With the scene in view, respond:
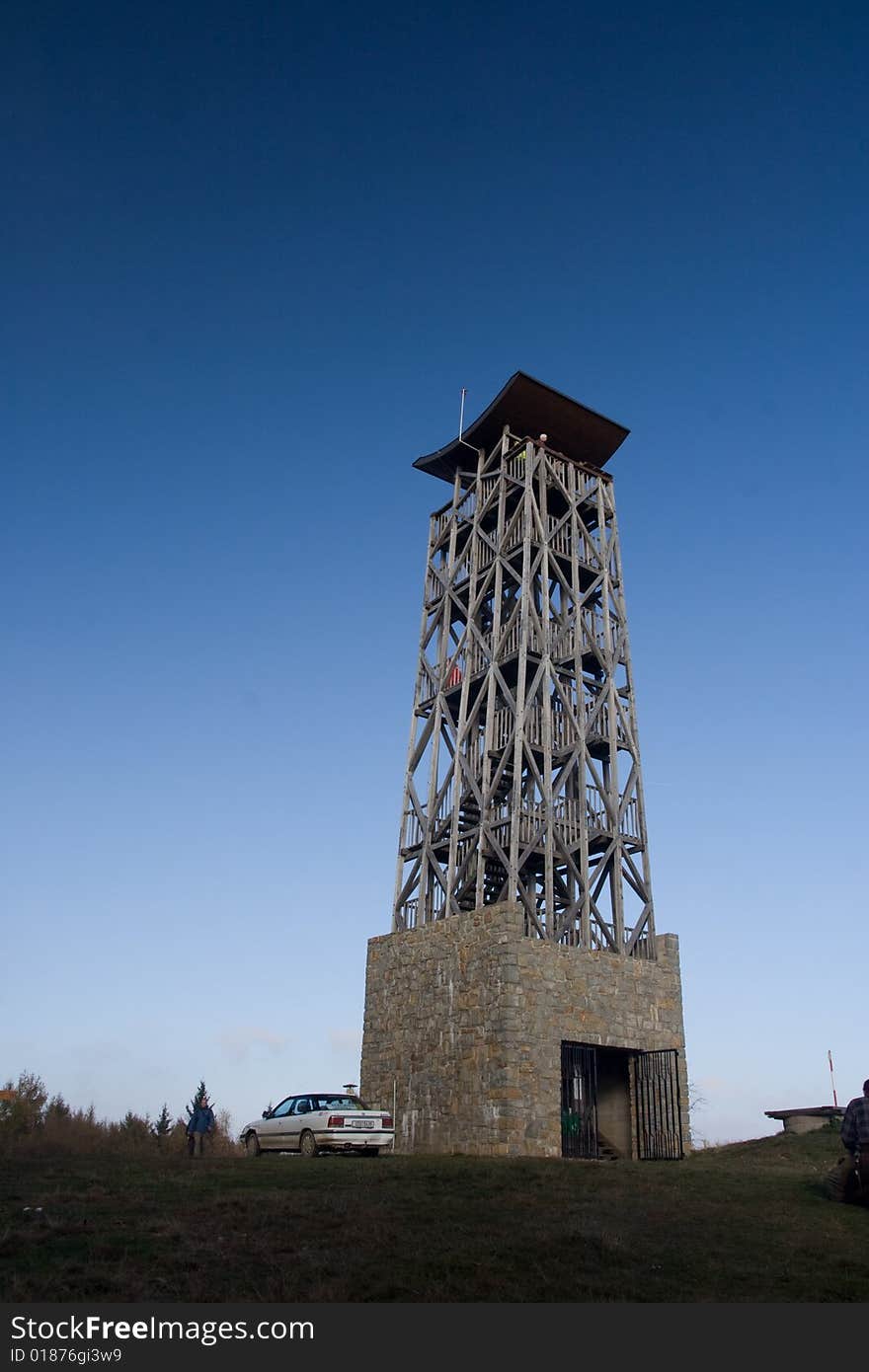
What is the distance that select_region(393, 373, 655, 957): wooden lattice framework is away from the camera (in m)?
26.6

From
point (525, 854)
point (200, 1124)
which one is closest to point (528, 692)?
point (525, 854)

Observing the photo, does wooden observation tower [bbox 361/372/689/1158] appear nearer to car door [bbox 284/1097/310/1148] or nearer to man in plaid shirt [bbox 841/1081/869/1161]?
car door [bbox 284/1097/310/1148]

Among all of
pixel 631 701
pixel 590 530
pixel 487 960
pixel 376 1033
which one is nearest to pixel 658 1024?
pixel 487 960

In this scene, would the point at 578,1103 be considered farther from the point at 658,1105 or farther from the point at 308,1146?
the point at 308,1146

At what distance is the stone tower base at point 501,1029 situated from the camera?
22344 millimetres

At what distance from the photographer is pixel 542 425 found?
106 feet

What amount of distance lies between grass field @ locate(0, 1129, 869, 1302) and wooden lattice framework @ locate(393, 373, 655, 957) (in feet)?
33.4

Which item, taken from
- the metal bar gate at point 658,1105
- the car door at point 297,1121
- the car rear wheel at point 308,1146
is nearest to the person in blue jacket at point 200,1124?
the car door at point 297,1121

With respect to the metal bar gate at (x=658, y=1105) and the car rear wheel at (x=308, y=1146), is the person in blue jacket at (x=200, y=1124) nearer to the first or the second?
the car rear wheel at (x=308, y=1146)

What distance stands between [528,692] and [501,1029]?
351 inches

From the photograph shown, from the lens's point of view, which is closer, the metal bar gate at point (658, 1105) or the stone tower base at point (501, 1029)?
the stone tower base at point (501, 1029)

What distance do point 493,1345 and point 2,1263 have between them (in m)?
4.45

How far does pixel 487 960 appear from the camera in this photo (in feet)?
77.2

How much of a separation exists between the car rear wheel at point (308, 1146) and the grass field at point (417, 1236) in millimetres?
3639
